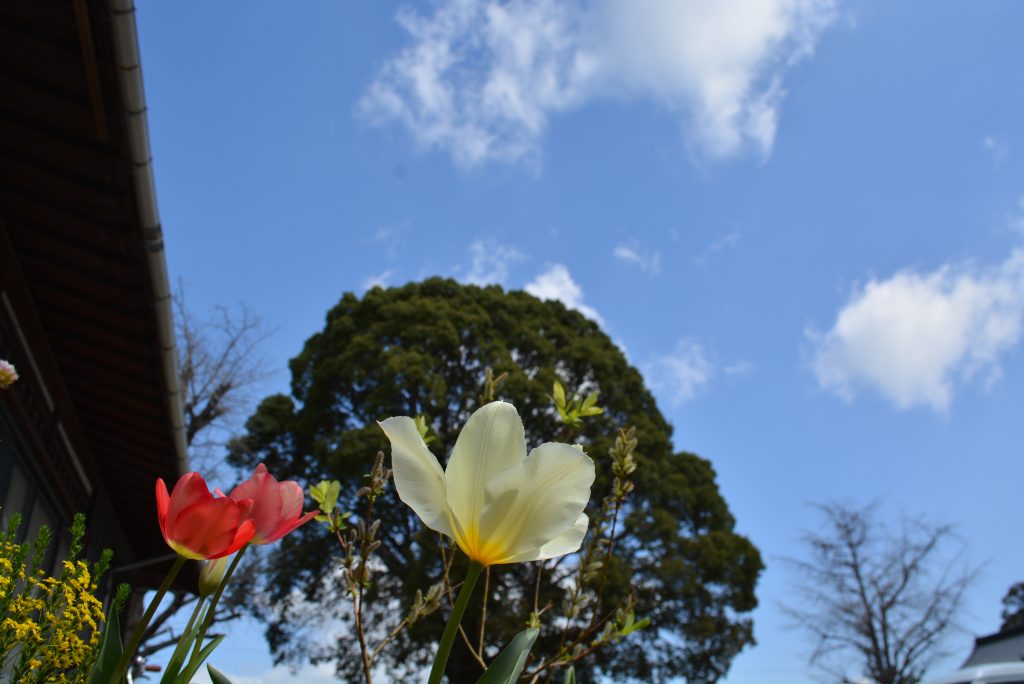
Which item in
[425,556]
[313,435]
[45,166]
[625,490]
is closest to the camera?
[625,490]

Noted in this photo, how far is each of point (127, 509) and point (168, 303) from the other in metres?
3.85

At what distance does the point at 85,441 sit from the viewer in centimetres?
519

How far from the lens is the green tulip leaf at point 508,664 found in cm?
56

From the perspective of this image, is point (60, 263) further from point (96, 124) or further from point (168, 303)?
point (96, 124)

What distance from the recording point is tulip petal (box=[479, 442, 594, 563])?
0.59 meters

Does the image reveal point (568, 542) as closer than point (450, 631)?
No

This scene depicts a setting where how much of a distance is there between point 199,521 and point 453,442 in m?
11.4

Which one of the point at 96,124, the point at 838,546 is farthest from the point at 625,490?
the point at 838,546

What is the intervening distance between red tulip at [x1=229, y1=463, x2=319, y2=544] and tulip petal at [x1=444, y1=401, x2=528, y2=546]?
176 millimetres

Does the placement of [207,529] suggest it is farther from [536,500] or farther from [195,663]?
[536,500]

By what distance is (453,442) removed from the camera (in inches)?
468

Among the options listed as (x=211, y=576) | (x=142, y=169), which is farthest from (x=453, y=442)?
(x=211, y=576)

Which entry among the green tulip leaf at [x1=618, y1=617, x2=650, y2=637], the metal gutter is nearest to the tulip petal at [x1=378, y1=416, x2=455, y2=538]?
the green tulip leaf at [x1=618, y1=617, x2=650, y2=637]

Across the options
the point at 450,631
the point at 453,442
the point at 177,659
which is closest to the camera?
the point at 450,631
